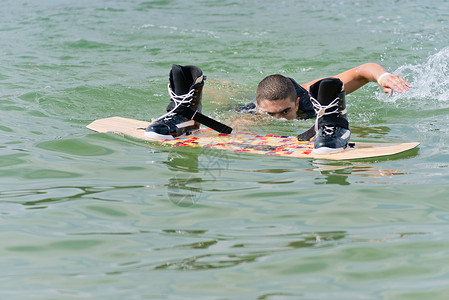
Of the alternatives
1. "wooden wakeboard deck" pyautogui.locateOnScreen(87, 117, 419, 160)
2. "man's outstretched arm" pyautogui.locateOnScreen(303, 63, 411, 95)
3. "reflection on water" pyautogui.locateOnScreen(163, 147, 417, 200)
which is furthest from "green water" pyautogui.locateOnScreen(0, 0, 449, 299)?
"man's outstretched arm" pyautogui.locateOnScreen(303, 63, 411, 95)

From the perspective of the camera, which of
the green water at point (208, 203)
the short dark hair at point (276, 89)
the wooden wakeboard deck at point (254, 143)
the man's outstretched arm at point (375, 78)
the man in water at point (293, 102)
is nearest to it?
the green water at point (208, 203)

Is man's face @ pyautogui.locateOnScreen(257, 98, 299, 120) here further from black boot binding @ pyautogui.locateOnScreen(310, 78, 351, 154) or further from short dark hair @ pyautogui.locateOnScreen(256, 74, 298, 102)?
black boot binding @ pyautogui.locateOnScreen(310, 78, 351, 154)

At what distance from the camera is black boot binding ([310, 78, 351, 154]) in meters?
3.87

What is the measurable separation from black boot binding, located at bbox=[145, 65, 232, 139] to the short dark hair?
0.71 metres

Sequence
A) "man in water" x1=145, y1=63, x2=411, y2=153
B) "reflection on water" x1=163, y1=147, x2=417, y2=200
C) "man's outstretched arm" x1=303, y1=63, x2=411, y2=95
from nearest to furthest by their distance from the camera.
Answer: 1. "reflection on water" x1=163, y1=147, x2=417, y2=200
2. "man in water" x1=145, y1=63, x2=411, y2=153
3. "man's outstretched arm" x1=303, y1=63, x2=411, y2=95

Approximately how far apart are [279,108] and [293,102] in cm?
15

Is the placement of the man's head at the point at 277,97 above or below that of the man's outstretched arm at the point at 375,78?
below

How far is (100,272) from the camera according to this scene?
6.88 feet

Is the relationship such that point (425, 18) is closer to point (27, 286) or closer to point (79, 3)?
point (79, 3)

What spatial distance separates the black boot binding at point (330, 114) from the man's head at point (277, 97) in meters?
1.01

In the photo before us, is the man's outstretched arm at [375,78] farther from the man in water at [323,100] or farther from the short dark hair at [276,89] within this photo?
the short dark hair at [276,89]

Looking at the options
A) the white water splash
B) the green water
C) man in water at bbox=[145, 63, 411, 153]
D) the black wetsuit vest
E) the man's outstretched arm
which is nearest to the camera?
the green water

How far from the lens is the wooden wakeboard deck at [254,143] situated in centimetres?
381

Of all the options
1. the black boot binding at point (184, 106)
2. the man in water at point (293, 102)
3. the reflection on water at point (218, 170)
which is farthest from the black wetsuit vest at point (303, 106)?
the reflection on water at point (218, 170)
